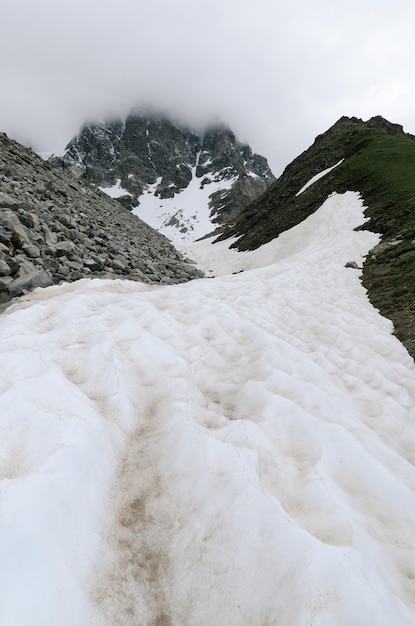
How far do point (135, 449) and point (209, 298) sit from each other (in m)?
7.55

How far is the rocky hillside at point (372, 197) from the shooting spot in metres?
15.3

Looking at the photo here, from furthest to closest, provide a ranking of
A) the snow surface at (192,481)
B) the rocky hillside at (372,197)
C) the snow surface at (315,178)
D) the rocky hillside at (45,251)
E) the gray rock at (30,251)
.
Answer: the snow surface at (315,178) < the rocky hillside at (372,197) < the gray rock at (30,251) < the rocky hillside at (45,251) < the snow surface at (192,481)

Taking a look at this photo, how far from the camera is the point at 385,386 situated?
7.95 metres

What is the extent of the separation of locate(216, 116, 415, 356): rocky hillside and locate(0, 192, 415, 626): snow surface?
6.41 metres

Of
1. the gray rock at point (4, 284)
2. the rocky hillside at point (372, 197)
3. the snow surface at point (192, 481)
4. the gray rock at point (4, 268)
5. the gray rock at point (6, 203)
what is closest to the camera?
the snow surface at point (192, 481)

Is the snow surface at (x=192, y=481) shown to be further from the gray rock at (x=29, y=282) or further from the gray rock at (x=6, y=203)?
the gray rock at (x=6, y=203)

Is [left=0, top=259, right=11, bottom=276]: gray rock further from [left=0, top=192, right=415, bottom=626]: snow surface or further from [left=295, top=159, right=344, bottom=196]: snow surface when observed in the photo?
[left=295, top=159, right=344, bottom=196]: snow surface

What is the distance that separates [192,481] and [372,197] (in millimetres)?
38677

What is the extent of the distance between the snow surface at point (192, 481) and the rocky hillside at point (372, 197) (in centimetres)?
641

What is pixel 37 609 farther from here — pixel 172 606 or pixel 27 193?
pixel 27 193

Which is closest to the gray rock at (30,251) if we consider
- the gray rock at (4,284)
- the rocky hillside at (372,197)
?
the gray rock at (4,284)

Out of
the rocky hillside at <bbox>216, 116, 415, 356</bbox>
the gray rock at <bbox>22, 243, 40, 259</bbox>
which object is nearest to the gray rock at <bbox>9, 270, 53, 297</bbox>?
the gray rock at <bbox>22, 243, 40, 259</bbox>

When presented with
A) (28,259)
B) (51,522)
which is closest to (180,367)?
(51,522)

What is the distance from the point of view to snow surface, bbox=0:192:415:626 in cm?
287
